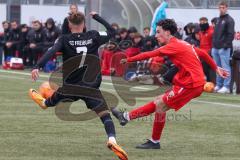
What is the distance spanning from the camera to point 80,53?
10.2 metres

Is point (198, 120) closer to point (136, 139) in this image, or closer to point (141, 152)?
point (136, 139)

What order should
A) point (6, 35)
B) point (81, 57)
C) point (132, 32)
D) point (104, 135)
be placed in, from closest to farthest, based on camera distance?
1. point (81, 57)
2. point (104, 135)
3. point (132, 32)
4. point (6, 35)

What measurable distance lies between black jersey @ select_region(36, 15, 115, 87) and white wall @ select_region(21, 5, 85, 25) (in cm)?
1887

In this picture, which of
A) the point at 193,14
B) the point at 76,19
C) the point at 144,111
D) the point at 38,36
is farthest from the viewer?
the point at 38,36

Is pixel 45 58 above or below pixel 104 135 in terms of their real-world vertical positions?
above

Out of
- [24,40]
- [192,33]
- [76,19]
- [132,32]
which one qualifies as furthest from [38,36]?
[76,19]

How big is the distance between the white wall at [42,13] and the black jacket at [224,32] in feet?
31.8

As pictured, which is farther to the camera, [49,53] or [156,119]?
[156,119]

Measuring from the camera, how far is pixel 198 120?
14.0 metres

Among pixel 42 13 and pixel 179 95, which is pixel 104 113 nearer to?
pixel 179 95

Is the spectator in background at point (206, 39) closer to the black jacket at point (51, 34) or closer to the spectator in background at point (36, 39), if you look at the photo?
the black jacket at point (51, 34)

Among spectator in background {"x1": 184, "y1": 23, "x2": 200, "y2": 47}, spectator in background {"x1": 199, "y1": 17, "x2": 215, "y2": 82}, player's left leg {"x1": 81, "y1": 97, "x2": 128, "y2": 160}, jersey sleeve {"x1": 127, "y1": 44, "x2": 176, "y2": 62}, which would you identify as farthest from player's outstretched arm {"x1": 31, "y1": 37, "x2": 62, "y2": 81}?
spectator in background {"x1": 184, "y1": 23, "x2": 200, "y2": 47}

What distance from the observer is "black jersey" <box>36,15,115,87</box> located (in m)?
10.2

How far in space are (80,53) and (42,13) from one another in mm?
20323
